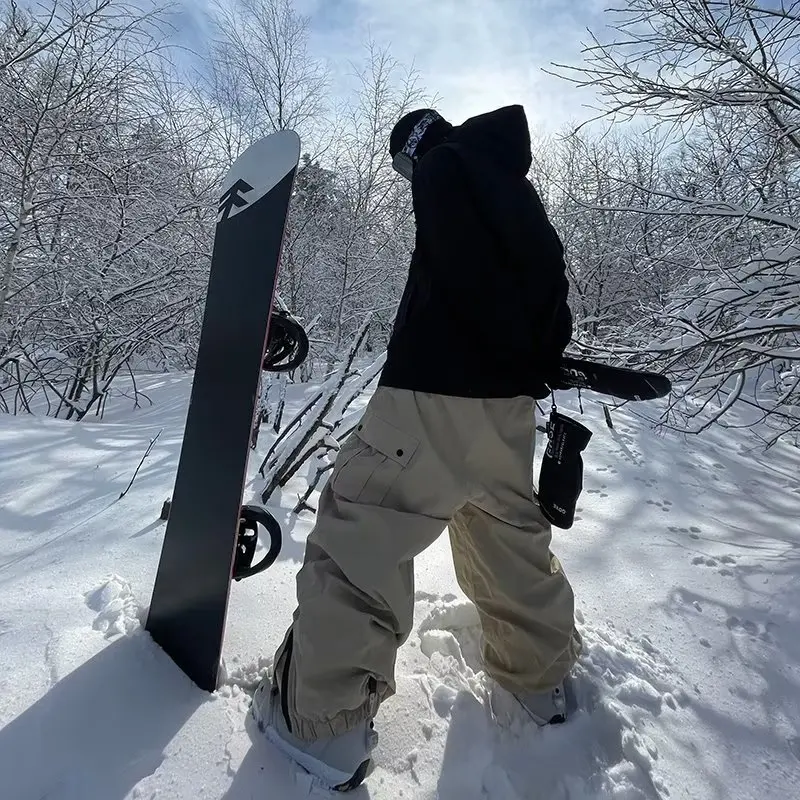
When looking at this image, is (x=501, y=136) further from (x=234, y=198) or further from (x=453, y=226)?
(x=234, y=198)

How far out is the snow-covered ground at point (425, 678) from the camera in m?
0.86

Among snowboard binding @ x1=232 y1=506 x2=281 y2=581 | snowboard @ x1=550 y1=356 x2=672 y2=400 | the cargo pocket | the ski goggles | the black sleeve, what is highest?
the ski goggles

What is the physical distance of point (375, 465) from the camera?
954 mm

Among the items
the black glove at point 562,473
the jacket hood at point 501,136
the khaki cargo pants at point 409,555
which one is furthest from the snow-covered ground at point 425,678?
the jacket hood at point 501,136

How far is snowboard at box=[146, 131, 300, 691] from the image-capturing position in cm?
105

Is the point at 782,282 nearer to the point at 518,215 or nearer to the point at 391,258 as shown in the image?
the point at 518,215

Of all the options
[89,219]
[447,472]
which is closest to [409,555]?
[447,472]

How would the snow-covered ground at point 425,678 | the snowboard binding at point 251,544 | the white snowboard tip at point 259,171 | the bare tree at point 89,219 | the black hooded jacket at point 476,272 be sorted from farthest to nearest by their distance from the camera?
1. the bare tree at point 89,219
2. the white snowboard tip at point 259,171
3. the snowboard binding at point 251,544
4. the black hooded jacket at point 476,272
5. the snow-covered ground at point 425,678

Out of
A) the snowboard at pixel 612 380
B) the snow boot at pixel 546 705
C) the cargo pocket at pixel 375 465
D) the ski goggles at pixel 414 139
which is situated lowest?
the snow boot at pixel 546 705

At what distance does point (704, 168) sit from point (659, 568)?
293 centimetres

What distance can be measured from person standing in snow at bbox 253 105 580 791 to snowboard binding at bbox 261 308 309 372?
31 centimetres

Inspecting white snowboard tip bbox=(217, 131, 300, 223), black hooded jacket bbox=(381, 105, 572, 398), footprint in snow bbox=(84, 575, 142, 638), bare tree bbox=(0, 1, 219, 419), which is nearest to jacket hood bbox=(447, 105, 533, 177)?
black hooded jacket bbox=(381, 105, 572, 398)

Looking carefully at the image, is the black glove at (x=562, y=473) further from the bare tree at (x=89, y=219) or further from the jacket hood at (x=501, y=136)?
the bare tree at (x=89, y=219)

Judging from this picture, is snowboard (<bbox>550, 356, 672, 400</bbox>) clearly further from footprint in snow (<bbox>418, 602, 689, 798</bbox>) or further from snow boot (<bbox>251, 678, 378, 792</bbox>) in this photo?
snow boot (<bbox>251, 678, 378, 792</bbox>)
